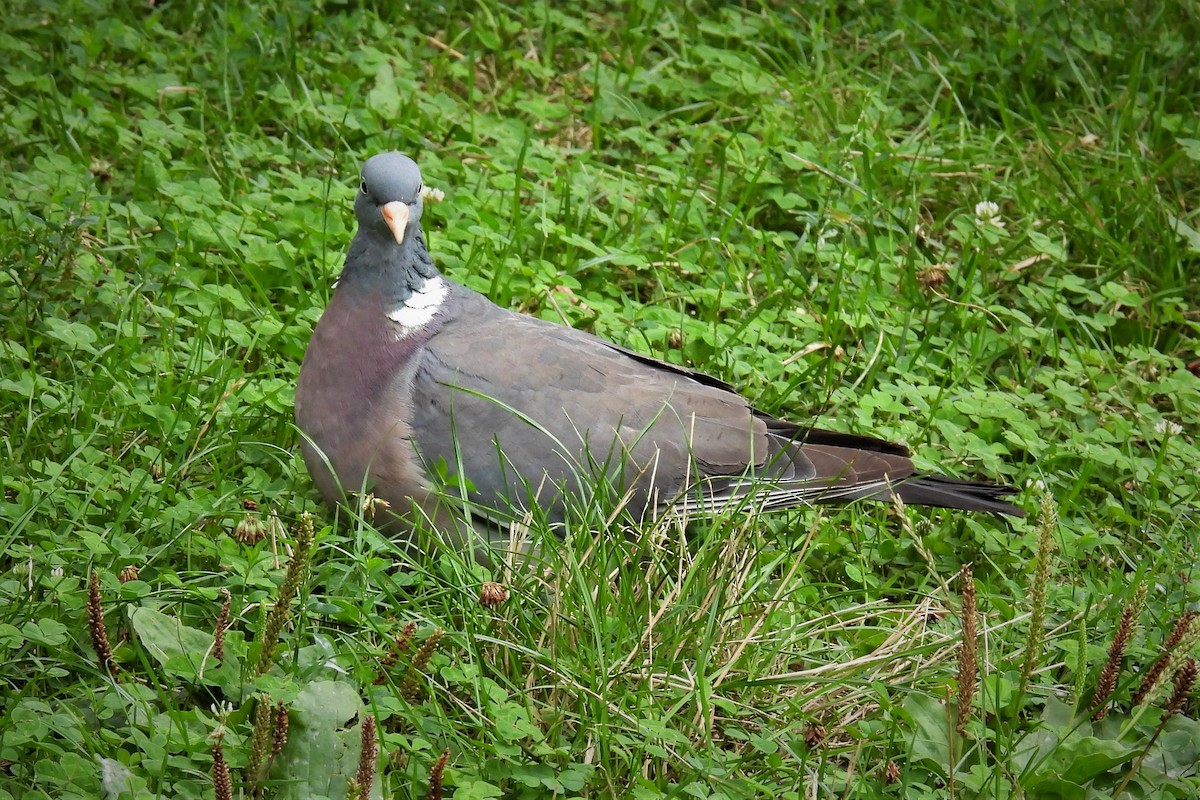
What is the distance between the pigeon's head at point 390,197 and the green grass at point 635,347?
58 centimetres

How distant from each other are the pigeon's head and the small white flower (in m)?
2.46

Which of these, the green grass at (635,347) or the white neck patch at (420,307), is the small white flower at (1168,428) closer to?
the green grass at (635,347)

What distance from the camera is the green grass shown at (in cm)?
261

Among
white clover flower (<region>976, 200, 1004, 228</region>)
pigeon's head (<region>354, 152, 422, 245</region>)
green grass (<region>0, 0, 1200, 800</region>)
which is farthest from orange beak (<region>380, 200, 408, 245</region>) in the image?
white clover flower (<region>976, 200, 1004, 228</region>)

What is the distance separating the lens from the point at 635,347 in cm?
413

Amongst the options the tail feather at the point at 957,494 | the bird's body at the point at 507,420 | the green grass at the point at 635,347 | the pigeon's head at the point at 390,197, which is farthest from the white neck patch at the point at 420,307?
the tail feather at the point at 957,494

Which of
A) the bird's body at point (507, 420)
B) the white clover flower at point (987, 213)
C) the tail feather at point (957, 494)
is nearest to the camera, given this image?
the bird's body at point (507, 420)

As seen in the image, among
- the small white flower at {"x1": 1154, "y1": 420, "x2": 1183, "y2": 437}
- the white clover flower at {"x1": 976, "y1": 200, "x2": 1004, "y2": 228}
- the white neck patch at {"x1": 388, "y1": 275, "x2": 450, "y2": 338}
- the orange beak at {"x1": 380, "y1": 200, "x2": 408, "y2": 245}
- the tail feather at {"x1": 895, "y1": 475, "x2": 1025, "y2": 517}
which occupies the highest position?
the orange beak at {"x1": 380, "y1": 200, "x2": 408, "y2": 245}

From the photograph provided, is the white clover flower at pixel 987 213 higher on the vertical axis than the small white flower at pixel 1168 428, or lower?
higher

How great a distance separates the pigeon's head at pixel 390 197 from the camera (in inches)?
131

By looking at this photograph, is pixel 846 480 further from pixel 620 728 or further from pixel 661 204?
pixel 661 204

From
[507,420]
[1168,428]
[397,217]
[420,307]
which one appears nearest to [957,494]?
[1168,428]

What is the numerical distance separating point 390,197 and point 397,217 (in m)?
0.08

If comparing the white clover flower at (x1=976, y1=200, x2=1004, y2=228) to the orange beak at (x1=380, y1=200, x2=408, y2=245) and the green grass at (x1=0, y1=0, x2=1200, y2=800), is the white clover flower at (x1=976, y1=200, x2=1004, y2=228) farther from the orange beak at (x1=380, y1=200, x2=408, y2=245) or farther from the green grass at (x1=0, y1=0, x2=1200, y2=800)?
the orange beak at (x1=380, y1=200, x2=408, y2=245)
